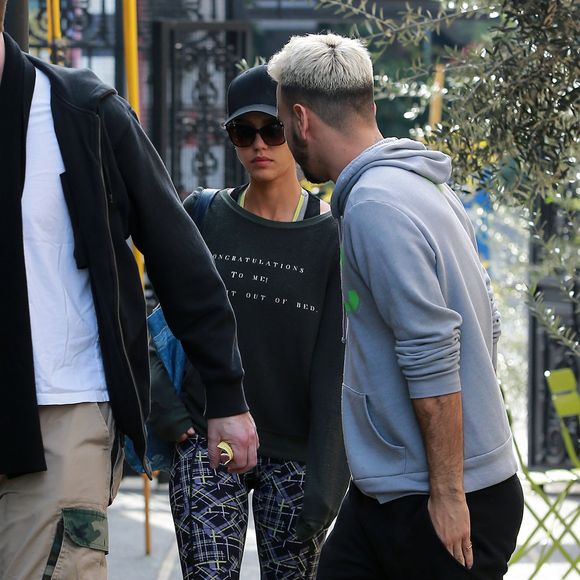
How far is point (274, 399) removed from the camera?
3.49 metres

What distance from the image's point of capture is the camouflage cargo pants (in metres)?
2.32

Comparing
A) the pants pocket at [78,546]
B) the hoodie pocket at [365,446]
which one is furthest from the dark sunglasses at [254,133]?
the pants pocket at [78,546]

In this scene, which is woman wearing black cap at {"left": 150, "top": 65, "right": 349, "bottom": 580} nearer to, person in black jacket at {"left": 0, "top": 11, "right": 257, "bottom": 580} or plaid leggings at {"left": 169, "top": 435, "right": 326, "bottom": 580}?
plaid leggings at {"left": 169, "top": 435, "right": 326, "bottom": 580}

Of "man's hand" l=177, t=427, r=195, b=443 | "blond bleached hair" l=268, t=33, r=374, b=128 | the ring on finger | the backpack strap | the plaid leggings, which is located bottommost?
the plaid leggings

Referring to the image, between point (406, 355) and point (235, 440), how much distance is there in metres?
0.51

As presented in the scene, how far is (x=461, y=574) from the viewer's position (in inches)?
102

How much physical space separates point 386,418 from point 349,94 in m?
0.70

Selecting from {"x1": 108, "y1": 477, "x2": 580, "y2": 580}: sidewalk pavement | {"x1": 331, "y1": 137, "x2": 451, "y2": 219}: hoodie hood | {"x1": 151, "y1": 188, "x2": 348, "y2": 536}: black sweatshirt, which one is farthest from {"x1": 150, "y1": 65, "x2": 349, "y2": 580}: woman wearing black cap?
{"x1": 108, "y1": 477, "x2": 580, "y2": 580}: sidewalk pavement

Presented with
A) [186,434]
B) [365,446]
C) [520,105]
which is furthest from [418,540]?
[520,105]

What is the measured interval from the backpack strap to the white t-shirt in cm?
118

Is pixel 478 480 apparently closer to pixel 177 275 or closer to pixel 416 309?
pixel 416 309

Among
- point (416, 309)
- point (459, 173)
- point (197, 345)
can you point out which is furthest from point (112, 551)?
point (416, 309)

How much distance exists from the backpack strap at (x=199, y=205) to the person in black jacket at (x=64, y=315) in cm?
101

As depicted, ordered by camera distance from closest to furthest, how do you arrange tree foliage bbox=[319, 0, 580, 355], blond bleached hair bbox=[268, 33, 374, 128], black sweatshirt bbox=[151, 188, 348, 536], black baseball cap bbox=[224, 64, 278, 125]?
blond bleached hair bbox=[268, 33, 374, 128], black sweatshirt bbox=[151, 188, 348, 536], black baseball cap bbox=[224, 64, 278, 125], tree foliage bbox=[319, 0, 580, 355]
